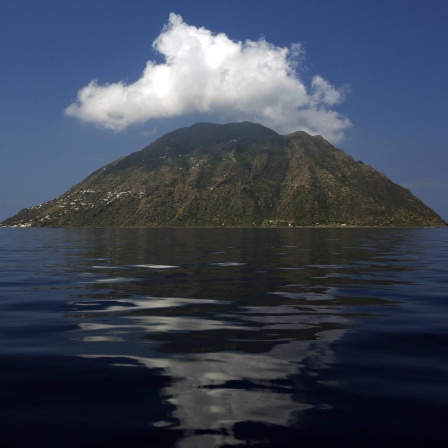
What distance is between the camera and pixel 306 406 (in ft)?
32.2

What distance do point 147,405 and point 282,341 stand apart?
659cm

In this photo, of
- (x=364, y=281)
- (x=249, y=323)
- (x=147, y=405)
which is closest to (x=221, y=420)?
(x=147, y=405)

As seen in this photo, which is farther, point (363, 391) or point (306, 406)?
point (363, 391)

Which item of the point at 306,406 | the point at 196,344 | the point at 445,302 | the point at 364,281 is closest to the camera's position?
the point at 306,406

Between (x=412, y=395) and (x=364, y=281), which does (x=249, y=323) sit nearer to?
(x=412, y=395)

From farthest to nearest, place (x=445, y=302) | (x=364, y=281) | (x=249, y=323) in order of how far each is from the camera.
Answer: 1. (x=364, y=281)
2. (x=445, y=302)
3. (x=249, y=323)

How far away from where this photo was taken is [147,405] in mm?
9953

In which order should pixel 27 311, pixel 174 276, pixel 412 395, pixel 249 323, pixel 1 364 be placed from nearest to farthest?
1. pixel 412 395
2. pixel 1 364
3. pixel 249 323
4. pixel 27 311
5. pixel 174 276

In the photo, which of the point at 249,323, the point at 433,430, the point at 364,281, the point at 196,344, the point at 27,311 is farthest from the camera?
the point at 364,281

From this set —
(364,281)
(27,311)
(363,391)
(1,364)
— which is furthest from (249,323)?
(364,281)

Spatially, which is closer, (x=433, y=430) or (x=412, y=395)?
(x=433, y=430)

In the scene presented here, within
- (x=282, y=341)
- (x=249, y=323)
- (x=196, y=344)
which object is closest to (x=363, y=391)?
(x=282, y=341)

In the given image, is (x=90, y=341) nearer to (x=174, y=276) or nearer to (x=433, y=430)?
(x=433, y=430)

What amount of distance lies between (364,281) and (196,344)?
20.3 m
